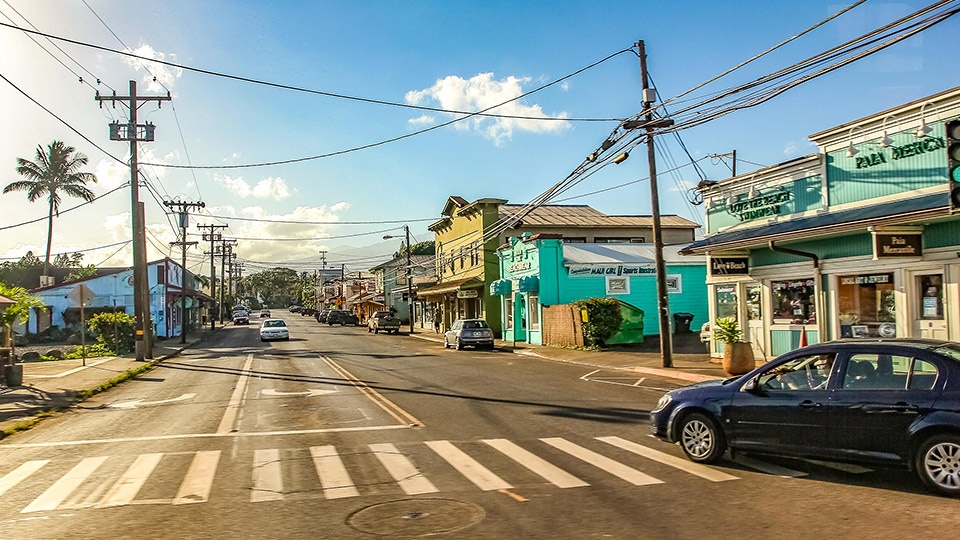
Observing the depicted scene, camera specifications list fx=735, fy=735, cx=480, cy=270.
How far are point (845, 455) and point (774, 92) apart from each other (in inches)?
326

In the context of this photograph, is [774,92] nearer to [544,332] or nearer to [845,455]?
[845,455]

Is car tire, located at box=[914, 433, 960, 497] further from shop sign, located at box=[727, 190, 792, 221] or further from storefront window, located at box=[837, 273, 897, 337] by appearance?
shop sign, located at box=[727, 190, 792, 221]

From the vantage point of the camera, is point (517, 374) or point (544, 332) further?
point (544, 332)

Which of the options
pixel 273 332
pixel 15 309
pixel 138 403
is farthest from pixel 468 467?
pixel 273 332

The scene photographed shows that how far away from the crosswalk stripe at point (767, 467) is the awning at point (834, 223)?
7943 millimetres

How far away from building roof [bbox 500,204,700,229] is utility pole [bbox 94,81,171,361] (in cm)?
2226

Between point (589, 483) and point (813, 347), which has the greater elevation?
point (813, 347)

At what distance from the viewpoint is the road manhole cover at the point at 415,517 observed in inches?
250

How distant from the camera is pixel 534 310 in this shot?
36781mm

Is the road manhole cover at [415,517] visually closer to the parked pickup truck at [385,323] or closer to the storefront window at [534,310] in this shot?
the storefront window at [534,310]

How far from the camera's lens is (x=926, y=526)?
19.9 ft

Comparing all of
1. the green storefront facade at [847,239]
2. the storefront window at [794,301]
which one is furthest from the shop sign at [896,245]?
the storefront window at [794,301]

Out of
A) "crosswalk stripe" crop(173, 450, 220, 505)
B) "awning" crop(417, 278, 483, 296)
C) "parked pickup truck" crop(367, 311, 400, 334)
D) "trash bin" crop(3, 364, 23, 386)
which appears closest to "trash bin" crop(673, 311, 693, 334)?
"awning" crop(417, 278, 483, 296)

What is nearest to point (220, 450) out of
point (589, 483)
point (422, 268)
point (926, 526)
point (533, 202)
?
point (589, 483)
